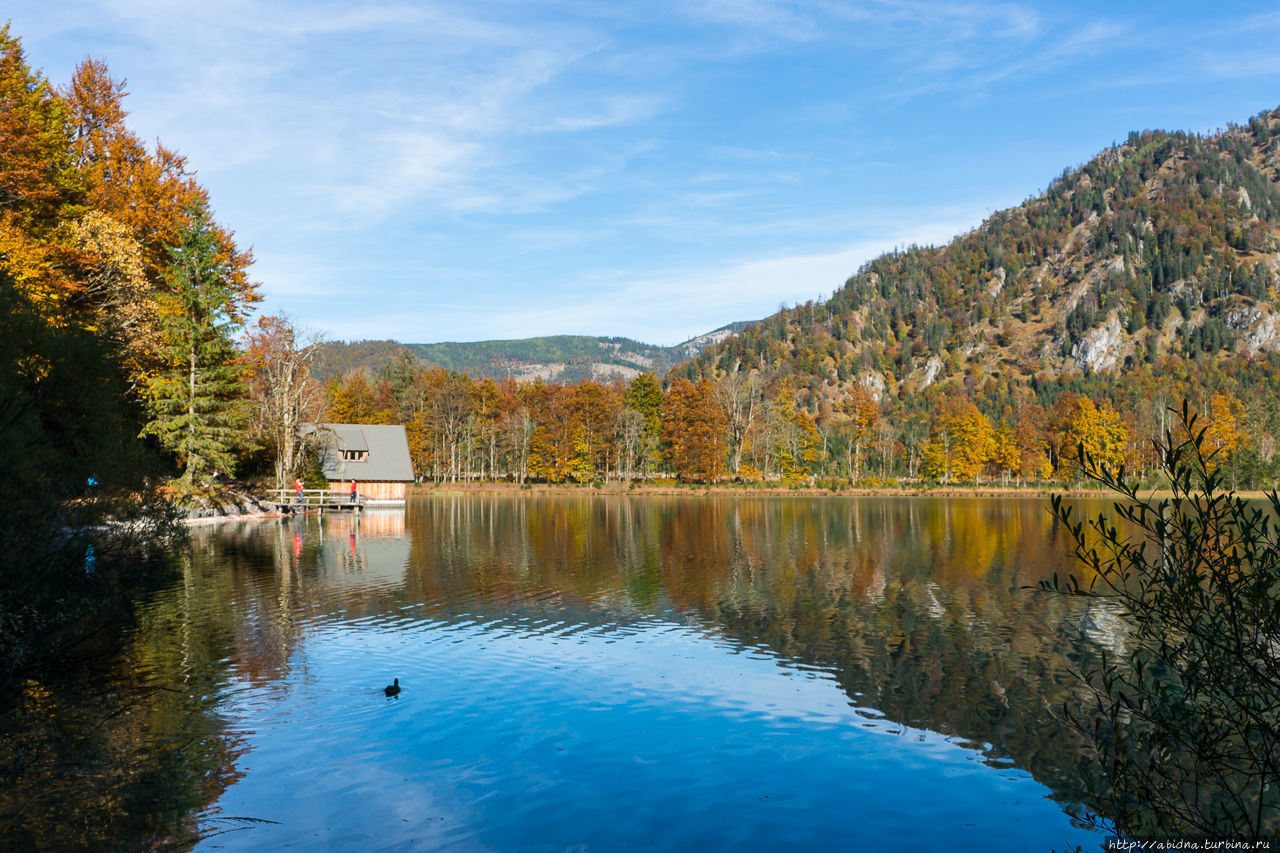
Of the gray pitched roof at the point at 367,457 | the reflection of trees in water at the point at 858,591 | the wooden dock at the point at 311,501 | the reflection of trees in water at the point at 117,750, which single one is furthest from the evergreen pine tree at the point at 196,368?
the reflection of trees in water at the point at 117,750

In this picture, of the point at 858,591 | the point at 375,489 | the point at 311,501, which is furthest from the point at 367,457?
the point at 858,591

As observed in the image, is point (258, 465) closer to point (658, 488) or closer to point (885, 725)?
point (658, 488)

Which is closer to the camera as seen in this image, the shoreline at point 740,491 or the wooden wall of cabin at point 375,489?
the wooden wall of cabin at point 375,489

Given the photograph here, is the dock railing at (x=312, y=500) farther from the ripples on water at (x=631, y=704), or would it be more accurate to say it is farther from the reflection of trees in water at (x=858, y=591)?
the ripples on water at (x=631, y=704)

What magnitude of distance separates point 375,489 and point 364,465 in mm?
2197

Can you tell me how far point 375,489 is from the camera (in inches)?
2687

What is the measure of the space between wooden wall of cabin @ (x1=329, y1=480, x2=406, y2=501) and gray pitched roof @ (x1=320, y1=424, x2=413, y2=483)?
37 centimetres

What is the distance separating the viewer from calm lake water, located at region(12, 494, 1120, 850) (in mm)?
9656

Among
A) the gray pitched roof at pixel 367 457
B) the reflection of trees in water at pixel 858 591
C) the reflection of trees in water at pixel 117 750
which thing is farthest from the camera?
the gray pitched roof at pixel 367 457

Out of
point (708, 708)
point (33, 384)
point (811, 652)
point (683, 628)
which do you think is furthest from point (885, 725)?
point (33, 384)

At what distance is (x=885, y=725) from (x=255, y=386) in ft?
193

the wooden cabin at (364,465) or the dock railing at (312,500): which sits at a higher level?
the wooden cabin at (364,465)

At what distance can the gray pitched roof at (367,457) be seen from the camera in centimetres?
6806

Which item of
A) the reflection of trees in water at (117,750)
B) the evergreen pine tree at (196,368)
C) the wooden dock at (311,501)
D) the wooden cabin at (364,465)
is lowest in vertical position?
the reflection of trees in water at (117,750)
